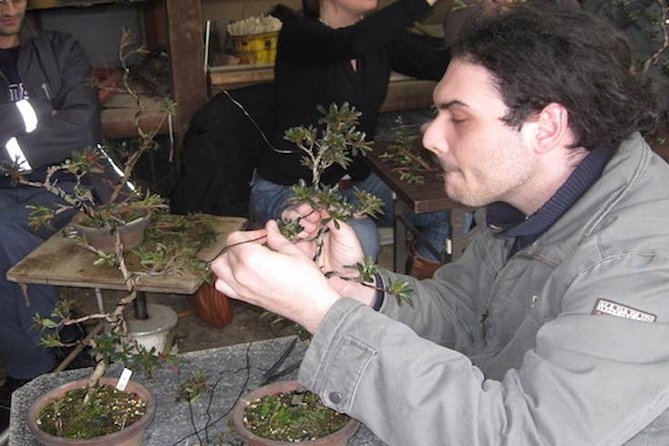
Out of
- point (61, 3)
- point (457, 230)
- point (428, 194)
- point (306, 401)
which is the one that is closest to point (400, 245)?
point (457, 230)

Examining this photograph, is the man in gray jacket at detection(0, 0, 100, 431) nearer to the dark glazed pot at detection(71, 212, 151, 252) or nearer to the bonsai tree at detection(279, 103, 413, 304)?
the dark glazed pot at detection(71, 212, 151, 252)

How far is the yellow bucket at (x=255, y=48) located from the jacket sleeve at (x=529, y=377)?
3.71 meters

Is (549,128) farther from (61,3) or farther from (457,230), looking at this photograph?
(61,3)

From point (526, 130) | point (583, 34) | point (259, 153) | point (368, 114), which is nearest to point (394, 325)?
point (526, 130)

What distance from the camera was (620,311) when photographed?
1.33 metres

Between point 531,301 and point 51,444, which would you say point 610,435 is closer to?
point 531,301

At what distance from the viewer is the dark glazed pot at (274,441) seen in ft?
5.20

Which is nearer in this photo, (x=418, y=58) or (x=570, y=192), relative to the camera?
(x=570, y=192)

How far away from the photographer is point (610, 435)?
1303 millimetres

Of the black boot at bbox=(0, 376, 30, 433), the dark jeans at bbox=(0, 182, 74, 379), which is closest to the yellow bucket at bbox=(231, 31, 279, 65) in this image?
the dark jeans at bbox=(0, 182, 74, 379)

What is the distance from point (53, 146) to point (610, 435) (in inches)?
111

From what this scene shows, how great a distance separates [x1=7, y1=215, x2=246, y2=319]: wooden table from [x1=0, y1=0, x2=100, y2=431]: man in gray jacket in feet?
1.53

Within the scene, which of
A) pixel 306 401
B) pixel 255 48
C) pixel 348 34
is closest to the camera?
pixel 306 401

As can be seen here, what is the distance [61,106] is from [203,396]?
219cm
